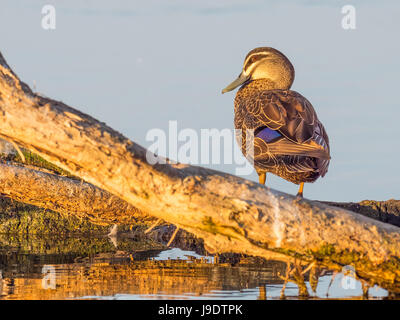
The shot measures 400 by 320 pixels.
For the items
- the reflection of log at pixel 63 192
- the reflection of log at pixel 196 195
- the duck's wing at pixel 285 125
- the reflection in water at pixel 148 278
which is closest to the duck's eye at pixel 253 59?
the duck's wing at pixel 285 125

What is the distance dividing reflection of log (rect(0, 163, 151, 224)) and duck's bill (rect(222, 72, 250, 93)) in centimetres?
282

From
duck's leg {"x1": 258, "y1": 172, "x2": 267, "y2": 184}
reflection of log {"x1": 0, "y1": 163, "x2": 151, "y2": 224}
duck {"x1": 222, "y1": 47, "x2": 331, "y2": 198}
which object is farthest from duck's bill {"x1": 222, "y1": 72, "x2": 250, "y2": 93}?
reflection of log {"x1": 0, "y1": 163, "x2": 151, "y2": 224}

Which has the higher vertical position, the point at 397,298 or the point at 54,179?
the point at 54,179

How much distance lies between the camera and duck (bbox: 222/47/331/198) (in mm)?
9117

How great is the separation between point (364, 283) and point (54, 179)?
6440mm

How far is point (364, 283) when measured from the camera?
27.2 feet

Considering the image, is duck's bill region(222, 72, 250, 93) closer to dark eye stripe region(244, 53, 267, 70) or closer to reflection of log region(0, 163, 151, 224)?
dark eye stripe region(244, 53, 267, 70)

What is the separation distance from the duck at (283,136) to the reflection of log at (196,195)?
50.7 inches

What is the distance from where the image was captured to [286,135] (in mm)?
9141

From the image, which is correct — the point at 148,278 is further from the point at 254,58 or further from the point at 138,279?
the point at 254,58

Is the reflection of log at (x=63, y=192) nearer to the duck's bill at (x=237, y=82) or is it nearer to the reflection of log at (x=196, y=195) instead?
the duck's bill at (x=237, y=82)

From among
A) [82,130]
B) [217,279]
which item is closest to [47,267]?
[217,279]

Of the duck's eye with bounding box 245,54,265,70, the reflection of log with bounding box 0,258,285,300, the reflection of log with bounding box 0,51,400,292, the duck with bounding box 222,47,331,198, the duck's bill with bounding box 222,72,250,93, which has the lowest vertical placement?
the reflection of log with bounding box 0,258,285,300
